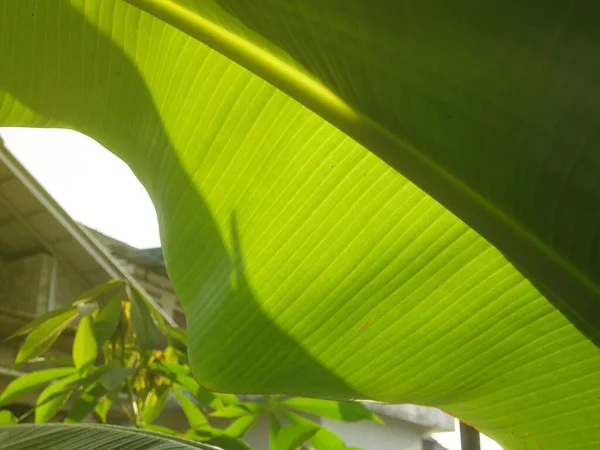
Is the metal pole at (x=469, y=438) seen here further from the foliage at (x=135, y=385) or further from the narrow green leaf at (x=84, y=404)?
the narrow green leaf at (x=84, y=404)

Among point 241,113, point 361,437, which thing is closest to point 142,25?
point 241,113

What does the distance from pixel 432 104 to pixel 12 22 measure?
294mm

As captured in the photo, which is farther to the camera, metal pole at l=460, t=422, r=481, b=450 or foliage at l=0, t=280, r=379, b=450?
foliage at l=0, t=280, r=379, b=450

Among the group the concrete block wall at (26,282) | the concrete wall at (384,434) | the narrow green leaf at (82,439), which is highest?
the concrete block wall at (26,282)

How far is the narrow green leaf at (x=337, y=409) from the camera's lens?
0.88m

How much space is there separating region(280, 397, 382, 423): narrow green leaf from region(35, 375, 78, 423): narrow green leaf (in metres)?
0.33

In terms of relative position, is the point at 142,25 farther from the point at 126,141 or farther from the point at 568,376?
the point at 568,376

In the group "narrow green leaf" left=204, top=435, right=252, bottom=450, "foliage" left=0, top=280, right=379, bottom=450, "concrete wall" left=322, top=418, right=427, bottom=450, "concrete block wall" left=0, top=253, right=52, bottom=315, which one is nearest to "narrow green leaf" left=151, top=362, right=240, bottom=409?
"foliage" left=0, top=280, right=379, bottom=450

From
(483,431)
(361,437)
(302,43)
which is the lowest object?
→ (483,431)

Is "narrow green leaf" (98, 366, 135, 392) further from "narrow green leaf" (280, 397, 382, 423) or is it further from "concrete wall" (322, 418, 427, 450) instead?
"concrete wall" (322, 418, 427, 450)

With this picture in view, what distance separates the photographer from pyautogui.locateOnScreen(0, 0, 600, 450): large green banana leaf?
11.5 inches

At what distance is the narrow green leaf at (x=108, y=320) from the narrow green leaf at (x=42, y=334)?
0.06 m

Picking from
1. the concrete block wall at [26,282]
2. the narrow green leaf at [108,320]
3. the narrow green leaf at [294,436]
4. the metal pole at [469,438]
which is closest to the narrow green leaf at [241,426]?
the narrow green leaf at [294,436]

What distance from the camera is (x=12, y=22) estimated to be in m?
0.42
